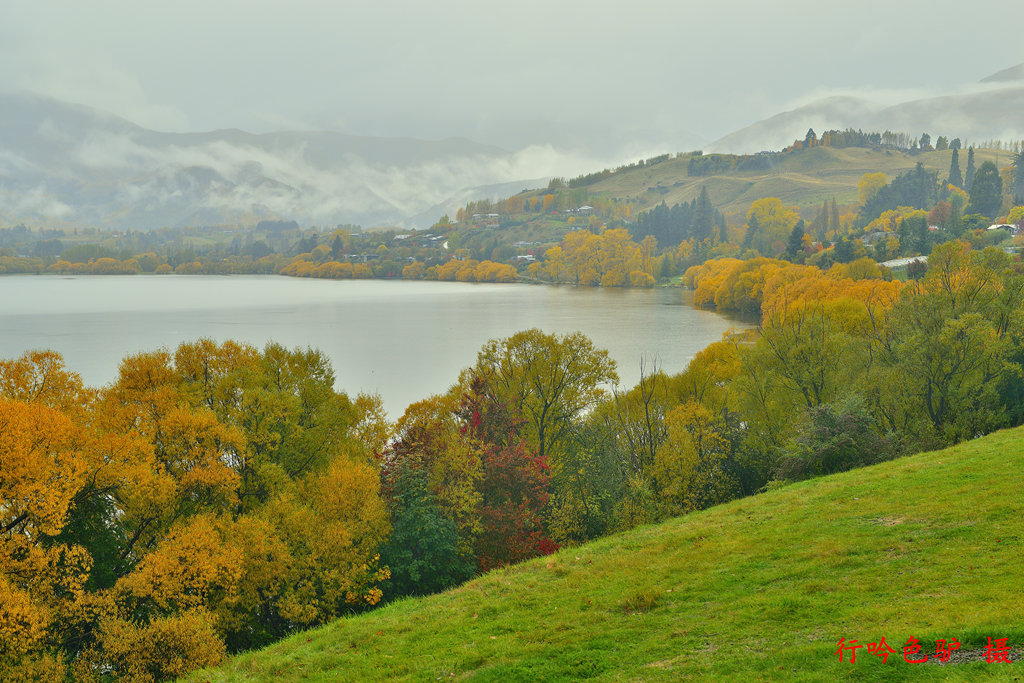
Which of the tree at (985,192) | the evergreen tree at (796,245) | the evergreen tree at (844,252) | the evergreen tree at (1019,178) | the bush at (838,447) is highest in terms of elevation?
the evergreen tree at (1019,178)

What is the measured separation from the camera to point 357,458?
31.3 m

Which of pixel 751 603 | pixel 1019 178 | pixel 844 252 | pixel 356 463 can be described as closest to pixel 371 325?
pixel 356 463

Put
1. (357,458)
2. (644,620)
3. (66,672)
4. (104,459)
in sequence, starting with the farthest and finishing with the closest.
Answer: (357,458) < (104,459) < (66,672) < (644,620)

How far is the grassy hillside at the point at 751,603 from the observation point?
10.1 metres

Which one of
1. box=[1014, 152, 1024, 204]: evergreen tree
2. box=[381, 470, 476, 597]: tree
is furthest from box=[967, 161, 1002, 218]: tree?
box=[381, 470, 476, 597]: tree

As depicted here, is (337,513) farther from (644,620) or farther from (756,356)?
(756,356)

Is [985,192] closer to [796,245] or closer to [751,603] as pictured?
[796,245]

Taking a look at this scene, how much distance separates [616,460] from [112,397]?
2481 cm

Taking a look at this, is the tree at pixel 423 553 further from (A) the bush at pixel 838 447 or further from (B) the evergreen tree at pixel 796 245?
(B) the evergreen tree at pixel 796 245

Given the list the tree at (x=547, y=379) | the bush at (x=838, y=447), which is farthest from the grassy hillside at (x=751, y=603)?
the tree at (x=547, y=379)

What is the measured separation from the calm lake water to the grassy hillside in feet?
129

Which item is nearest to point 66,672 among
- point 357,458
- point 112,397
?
point 112,397

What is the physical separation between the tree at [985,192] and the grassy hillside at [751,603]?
17311 cm

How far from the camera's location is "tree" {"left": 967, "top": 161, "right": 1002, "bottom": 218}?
15400 centimetres
